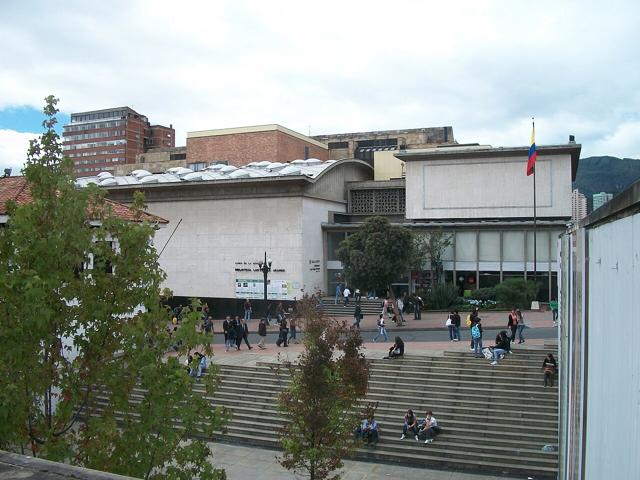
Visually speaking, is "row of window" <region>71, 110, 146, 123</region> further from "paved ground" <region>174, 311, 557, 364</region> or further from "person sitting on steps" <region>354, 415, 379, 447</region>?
"person sitting on steps" <region>354, 415, 379, 447</region>

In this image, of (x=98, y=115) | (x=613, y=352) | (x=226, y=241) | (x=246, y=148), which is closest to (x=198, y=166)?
(x=246, y=148)

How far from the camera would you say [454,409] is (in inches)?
711

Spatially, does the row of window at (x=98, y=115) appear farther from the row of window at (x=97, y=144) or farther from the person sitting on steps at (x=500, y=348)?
the person sitting on steps at (x=500, y=348)

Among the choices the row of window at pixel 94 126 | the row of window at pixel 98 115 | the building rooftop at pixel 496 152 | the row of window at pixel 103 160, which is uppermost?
the row of window at pixel 98 115

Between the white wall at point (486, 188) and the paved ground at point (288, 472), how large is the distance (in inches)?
1085

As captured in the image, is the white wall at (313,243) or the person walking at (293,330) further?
the white wall at (313,243)

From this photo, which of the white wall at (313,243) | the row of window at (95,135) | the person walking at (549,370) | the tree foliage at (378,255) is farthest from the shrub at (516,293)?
the row of window at (95,135)

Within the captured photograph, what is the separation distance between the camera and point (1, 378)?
6469 millimetres

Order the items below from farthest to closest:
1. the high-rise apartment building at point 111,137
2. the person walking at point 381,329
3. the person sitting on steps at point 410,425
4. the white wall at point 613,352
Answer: the high-rise apartment building at point 111,137 → the person walking at point 381,329 → the person sitting on steps at point 410,425 → the white wall at point 613,352

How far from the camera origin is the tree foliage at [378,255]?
3052cm

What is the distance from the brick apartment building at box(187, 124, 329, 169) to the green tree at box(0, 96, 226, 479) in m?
56.0

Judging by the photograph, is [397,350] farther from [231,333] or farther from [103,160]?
[103,160]

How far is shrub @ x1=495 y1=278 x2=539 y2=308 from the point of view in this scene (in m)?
33.5

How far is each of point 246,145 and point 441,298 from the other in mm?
35473
